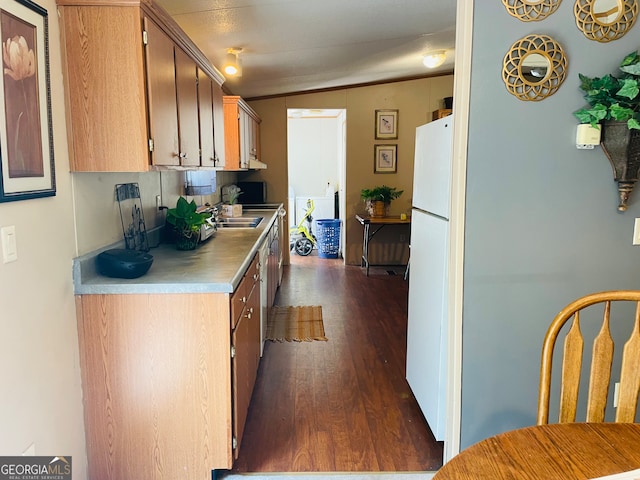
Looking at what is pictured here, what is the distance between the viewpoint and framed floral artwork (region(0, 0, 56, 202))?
1365 mm

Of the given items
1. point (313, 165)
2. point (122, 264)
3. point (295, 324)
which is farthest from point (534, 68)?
point (313, 165)

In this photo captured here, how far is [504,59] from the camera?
1765 mm

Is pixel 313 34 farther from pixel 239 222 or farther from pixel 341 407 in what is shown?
pixel 341 407

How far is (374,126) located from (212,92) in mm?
3566

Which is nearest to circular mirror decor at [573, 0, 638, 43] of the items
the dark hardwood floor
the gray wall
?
the gray wall

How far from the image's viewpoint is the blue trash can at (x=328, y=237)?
6.92 m

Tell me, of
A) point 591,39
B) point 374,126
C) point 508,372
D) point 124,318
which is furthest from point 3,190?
point 374,126

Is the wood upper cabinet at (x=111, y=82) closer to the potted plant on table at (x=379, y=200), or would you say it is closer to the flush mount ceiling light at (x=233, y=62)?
the flush mount ceiling light at (x=233, y=62)

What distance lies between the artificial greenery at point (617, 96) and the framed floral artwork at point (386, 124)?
15.0ft

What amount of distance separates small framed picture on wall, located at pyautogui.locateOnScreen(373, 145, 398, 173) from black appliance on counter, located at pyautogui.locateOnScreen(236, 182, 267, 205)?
65.1 inches

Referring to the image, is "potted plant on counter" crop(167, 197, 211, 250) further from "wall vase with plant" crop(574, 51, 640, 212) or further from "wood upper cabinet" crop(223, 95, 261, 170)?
"wall vase with plant" crop(574, 51, 640, 212)

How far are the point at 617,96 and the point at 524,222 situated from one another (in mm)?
582

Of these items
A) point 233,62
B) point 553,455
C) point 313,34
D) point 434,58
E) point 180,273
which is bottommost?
point 553,455

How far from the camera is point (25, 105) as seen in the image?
146cm
